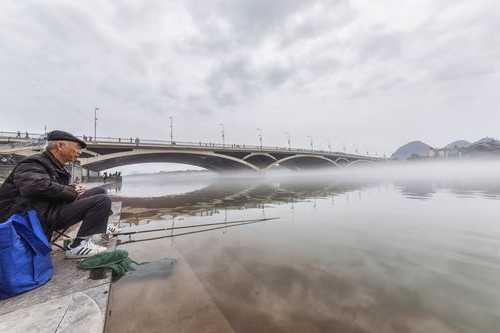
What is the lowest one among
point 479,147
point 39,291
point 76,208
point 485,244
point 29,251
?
point 485,244

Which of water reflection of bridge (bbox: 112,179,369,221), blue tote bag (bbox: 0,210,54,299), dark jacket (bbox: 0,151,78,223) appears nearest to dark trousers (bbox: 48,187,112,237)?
dark jacket (bbox: 0,151,78,223)

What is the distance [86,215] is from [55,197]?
18.5 inches

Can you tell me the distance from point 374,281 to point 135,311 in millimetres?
2734

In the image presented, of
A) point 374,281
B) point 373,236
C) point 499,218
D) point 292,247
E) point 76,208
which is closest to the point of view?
point 374,281

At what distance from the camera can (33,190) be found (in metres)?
2.35

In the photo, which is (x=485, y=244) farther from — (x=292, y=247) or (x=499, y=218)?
(x=292, y=247)

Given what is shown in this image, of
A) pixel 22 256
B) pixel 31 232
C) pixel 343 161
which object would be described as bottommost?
pixel 22 256

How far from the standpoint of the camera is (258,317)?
6.42 ft

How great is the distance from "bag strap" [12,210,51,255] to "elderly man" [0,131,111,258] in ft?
1.22

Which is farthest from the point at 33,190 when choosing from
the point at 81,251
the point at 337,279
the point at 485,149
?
the point at 485,149

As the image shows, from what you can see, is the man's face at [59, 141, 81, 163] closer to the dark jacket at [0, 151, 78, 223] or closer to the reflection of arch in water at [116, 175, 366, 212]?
the dark jacket at [0, 151, 78, 223]

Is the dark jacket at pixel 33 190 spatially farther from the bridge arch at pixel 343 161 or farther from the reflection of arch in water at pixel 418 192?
the bridge arch at pixel 343 161

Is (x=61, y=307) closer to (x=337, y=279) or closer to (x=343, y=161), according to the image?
(x=337, y=279)

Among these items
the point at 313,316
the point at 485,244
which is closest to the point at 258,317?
the point at 313,316
